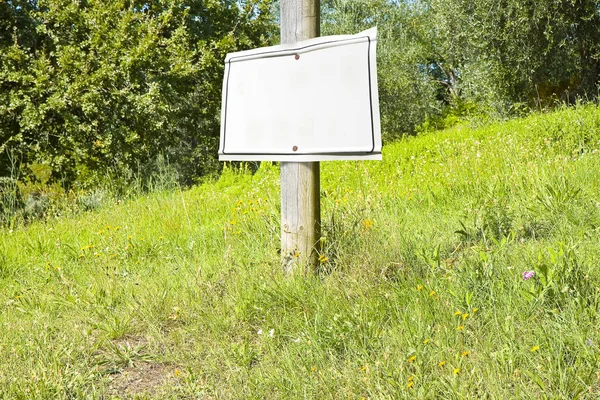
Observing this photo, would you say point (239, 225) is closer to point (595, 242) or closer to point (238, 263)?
point (238, 263)

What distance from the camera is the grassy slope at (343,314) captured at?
211 cm

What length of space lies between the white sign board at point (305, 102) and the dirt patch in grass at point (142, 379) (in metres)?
1.26

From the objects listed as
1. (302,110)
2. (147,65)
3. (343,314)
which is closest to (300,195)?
(302,110)

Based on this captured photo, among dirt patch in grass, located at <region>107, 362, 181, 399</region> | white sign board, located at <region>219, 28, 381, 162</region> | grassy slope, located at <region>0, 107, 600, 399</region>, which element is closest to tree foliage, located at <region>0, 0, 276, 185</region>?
grassy slope, located at <region>0, 107, 600, 399</region>

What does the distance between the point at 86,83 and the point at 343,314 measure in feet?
34.5

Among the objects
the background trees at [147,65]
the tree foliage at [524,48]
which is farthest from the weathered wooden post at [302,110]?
the tree foliage at [524,48]

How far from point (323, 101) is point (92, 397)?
1.85m

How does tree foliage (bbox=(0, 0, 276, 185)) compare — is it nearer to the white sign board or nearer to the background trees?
the background trees

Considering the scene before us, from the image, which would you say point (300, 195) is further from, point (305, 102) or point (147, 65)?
point (147, 65)

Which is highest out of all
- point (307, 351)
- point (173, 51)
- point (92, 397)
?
point (173, 51)

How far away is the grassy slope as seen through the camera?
211 cm

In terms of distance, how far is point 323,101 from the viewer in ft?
9.81

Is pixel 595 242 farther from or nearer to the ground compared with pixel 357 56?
nearer to the ground

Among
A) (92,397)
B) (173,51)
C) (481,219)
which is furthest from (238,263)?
(173,51)
